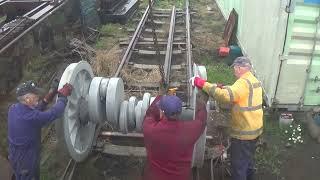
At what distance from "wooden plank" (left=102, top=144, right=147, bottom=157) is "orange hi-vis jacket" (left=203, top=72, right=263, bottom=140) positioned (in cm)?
152

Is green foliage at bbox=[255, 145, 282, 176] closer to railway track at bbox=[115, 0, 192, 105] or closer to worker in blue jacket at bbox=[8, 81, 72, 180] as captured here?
railway track at bbox=[115, 0, 192, 105]

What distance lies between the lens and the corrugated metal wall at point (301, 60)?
6.91 meters

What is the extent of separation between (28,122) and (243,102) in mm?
2426

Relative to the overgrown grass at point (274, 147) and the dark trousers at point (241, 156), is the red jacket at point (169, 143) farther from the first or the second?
the overgrown grass at point (274, 147)

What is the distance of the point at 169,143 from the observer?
4.09 m

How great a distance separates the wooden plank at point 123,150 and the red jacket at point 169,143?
1731 mm

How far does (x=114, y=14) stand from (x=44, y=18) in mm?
4255

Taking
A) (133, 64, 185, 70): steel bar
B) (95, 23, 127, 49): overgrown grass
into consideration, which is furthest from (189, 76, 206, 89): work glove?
(95, 23, 127, 49): overgrown grass

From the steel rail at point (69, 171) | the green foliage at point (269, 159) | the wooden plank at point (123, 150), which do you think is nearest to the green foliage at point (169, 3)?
the green foliage at point (269, 159)

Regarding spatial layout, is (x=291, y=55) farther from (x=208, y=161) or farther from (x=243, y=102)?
(x=243, y=102)

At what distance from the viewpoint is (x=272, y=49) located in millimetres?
7531

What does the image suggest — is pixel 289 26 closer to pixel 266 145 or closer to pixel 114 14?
pixel 266 145

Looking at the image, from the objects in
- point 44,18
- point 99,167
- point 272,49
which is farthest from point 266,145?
point 44,18

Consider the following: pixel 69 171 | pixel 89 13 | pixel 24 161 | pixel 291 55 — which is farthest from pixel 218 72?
pixel 24 161
